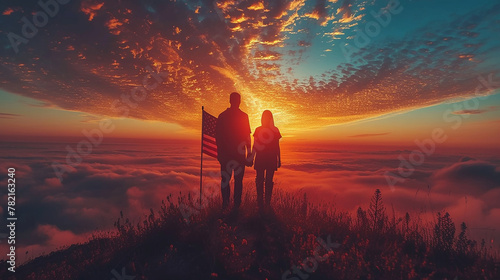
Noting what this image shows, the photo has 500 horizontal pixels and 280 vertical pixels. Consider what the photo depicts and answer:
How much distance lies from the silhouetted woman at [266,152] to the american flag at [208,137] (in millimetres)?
1376

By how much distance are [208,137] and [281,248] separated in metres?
4.07

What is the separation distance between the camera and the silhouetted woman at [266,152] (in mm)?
6441

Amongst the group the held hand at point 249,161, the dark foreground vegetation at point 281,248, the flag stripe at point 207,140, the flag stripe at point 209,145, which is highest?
the flag stripe at point 207,140

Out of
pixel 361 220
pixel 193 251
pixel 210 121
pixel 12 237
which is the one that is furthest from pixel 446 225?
pixel 12 237

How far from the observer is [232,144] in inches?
237

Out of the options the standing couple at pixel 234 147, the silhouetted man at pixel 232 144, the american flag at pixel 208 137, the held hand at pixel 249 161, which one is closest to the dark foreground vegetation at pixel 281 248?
the standing couple at pixel 234 147

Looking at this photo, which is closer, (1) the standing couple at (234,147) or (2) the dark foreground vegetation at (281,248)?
(2) the dark foreground vegetation at (281,248)

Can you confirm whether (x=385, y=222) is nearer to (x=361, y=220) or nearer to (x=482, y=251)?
(x=361, y=220)

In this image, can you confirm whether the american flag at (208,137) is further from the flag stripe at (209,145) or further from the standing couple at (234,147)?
the standing couple at (234,147)

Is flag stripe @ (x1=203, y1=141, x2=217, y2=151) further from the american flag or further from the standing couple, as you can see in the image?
the standing couple

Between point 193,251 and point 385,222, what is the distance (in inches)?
183

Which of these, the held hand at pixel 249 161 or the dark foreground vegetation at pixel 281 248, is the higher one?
the held hand at pixel 249 161

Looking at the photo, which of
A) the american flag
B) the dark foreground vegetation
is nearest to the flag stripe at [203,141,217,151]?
the american flag

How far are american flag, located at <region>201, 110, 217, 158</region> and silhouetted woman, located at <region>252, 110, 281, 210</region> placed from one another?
1.38m
